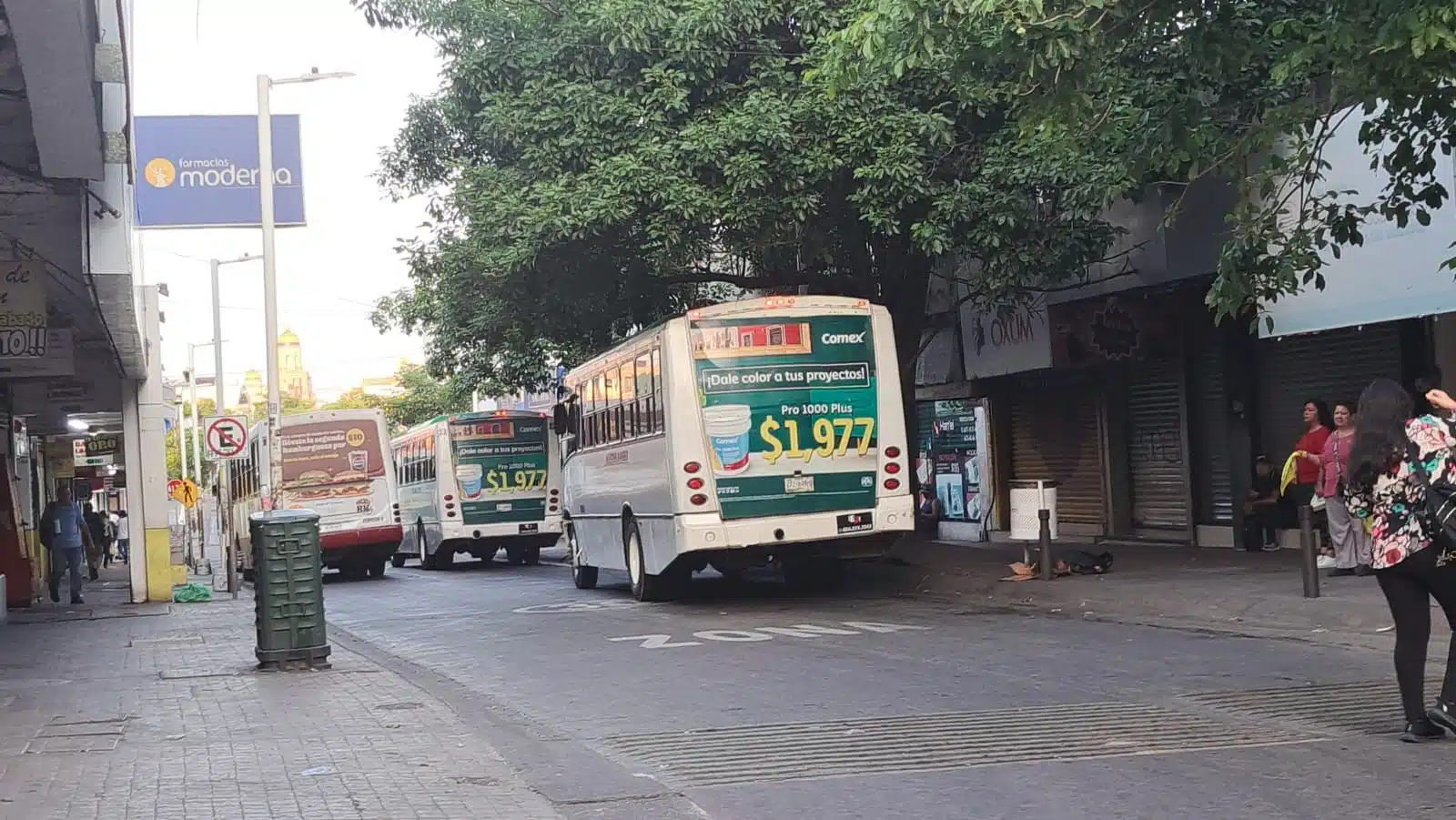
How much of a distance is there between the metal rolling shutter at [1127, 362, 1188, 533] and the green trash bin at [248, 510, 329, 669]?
1295cm

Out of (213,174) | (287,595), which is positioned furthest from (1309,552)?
(213,174)

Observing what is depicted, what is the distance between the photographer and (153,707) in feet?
36.4

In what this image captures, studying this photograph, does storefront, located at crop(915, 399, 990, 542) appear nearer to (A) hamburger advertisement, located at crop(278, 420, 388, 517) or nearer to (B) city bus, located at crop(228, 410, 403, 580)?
(B) city bus, located at crop(228, 410, 403, 580)

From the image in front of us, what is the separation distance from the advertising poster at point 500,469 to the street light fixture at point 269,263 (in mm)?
6400

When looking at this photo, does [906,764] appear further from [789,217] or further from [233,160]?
[233,160]

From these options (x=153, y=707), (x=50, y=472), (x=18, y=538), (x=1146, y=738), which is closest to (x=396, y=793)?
(x=1146, y=738)

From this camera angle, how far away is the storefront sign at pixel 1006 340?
2248 cm

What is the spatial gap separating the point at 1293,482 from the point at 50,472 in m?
33.2

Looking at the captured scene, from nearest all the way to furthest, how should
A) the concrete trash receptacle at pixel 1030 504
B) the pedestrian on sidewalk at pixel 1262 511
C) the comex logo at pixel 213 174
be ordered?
the concrete trash receptacle at pixel 1030 504
the pedestrian on sidewalk at pixel 1262 511
the comex logo at pixel 213 174

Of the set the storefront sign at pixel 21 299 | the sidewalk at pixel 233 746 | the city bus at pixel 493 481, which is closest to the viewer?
the sidewalk at pixel 233 746

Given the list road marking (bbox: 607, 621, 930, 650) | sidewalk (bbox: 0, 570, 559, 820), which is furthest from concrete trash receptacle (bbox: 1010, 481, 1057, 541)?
sidewalk (bbox: 0, 570, 559, 820)

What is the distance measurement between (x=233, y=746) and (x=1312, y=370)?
14561 mm

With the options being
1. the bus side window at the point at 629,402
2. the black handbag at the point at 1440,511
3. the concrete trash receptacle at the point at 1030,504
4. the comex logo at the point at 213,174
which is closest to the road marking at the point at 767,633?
the concrete trash receptacle at the point at 1030,504

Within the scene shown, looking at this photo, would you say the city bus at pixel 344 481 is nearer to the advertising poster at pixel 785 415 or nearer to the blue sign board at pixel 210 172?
the blue sign board at pixel 210 172
